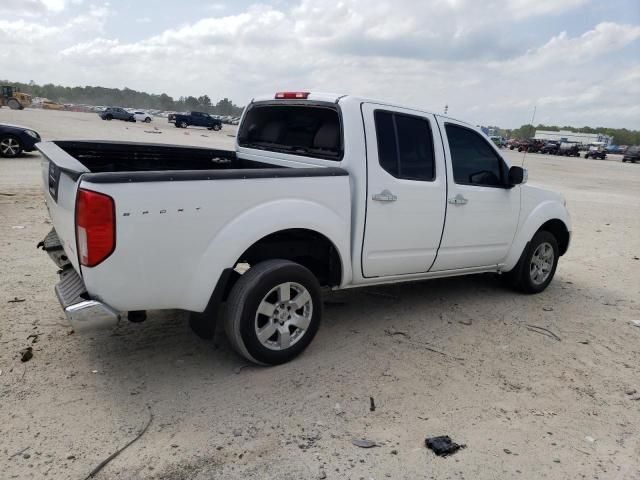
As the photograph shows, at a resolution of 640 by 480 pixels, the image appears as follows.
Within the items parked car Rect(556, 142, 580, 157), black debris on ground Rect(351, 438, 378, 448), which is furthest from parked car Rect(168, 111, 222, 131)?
black debris on ground Rect(351, 438, 378, 448)

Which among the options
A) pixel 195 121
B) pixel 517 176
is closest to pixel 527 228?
pixel 517 176

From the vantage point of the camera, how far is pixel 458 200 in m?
4.75

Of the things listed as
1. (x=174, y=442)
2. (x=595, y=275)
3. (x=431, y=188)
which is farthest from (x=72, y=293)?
(x=595, y=275)

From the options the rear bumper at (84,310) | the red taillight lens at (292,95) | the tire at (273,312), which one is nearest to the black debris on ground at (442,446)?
the tire at (273,312)

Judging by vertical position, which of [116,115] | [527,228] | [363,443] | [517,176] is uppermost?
[116,115]

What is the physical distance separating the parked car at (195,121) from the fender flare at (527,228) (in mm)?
44907

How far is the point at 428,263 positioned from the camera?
187 inches

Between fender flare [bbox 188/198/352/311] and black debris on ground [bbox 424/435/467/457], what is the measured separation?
5.14 ft

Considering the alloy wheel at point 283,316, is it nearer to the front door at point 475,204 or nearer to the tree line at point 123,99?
the front door at point 475,204

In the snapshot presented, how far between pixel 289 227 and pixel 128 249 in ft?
3.54

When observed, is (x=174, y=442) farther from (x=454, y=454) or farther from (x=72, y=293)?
(x=454, y=454)

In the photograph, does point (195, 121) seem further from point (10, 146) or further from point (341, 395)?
point (341, 395)

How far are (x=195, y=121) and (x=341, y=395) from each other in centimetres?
4769

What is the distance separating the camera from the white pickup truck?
10.1 ft
